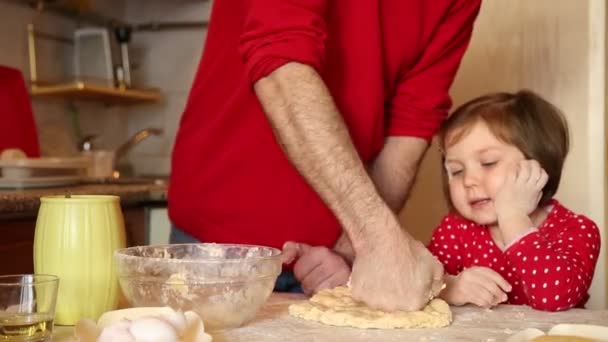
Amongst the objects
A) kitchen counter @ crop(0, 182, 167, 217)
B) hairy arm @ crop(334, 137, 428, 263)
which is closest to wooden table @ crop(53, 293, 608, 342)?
hairy arm @ crop(334, 137, 428, 263)

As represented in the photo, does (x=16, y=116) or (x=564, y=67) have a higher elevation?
(x=564, y=67)

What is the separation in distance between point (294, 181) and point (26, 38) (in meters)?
1.42

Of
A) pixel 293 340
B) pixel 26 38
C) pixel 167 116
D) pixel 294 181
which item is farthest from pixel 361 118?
pixel 167 116

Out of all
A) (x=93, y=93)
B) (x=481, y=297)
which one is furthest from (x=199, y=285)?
(x=93, y=93)

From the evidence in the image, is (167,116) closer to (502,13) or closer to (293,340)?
(502,13)

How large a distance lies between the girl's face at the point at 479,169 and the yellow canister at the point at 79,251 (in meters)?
0.76

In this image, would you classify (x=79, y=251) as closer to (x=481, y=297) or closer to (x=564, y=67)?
(x=481, y=297)

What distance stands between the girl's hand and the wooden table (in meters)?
0.32

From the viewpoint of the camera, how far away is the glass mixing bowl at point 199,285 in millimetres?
779

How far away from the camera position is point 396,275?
91 centimetres

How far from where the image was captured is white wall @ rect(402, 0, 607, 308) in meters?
2.02

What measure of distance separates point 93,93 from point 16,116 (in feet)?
1.35

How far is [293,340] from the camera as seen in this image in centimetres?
76

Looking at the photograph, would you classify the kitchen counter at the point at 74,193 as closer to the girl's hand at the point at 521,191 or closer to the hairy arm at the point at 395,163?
the hairy arm at the point at 395,163
